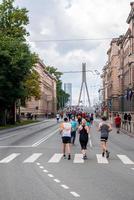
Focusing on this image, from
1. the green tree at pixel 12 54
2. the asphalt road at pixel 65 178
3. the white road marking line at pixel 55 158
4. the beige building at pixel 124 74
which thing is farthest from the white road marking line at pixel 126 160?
the green tree at pixel 12 54

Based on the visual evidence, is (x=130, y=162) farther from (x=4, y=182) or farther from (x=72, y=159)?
(x=4, y=182)

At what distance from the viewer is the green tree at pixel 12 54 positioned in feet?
220

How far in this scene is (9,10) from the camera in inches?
2980

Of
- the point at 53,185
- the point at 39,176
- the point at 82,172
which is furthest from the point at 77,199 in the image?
the point at 82,172

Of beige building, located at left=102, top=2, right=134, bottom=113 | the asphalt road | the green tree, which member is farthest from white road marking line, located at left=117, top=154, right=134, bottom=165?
the green tree

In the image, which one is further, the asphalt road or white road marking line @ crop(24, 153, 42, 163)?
white road marking line @ crop(24, 153, 42, 163)

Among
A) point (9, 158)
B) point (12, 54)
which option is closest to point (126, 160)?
point (9, 158)

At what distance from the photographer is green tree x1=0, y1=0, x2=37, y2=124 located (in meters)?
67.1

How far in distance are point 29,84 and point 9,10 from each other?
1435 cm

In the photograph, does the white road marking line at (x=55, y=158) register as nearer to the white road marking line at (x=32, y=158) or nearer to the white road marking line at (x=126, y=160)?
the white road marking line at (x=32, y=158)

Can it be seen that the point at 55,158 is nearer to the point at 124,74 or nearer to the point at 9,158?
→ the point at 9,158

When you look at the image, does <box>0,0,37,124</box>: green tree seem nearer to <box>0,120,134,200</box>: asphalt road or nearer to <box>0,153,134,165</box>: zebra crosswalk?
<box>0,153,134,165</box>: zebra crosswalk

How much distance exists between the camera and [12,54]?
67750 millimetres

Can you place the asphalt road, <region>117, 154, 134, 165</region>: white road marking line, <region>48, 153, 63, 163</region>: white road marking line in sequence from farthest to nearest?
<region>48, 153, 63, 163</region>: white road marking line, <region>117, 154, 134, 165</region>: white road marking line, the asphalt road
